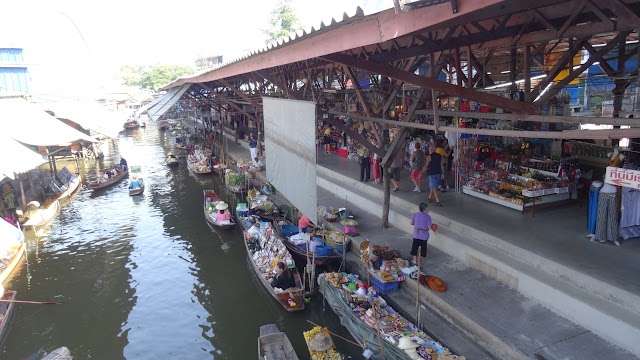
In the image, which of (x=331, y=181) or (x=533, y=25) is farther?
(x=331, y=181)

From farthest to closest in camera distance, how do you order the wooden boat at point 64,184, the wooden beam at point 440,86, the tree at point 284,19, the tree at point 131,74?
the tree at point 131,74 → the tree at point 284,19 → the wooden boat at point 64,184 → the wooden beam at point 440,86

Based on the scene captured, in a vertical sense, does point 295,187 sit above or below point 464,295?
above

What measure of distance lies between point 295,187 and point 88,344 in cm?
595

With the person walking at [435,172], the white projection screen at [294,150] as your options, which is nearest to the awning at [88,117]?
the white projection screen at [294,150]

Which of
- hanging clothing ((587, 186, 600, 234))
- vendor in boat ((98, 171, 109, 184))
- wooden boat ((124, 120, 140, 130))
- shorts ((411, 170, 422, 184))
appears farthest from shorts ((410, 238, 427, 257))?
wooden boat ((124, 120, 140, 130))

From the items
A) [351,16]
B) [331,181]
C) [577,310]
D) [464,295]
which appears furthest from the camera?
[331,181]

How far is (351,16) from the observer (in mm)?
4227

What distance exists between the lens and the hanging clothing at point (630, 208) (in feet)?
25.6

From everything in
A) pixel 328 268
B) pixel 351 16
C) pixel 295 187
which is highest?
pixel 351 16

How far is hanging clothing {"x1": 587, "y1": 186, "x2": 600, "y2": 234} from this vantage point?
8.06 meters

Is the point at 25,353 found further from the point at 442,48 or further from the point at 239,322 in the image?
the point at 442,48

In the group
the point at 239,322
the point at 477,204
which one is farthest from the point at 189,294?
the point at 477,204

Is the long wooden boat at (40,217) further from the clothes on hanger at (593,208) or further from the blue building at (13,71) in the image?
the blue building at (13,71)

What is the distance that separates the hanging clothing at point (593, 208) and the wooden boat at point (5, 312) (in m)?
13.1
